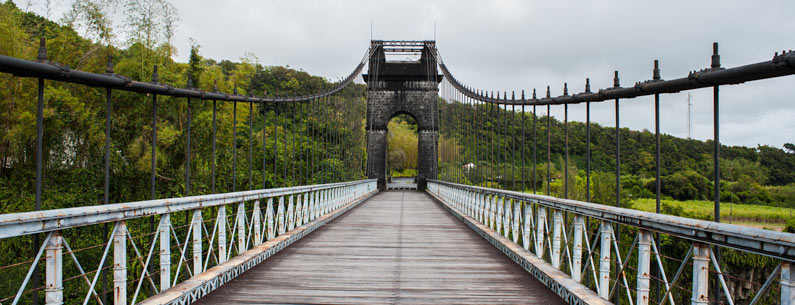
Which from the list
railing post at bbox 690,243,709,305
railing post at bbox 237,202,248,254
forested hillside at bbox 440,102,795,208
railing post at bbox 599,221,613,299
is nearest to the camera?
railing post at bbox 690,243,709,305

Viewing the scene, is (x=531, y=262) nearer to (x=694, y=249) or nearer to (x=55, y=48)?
(x=694, y=249)

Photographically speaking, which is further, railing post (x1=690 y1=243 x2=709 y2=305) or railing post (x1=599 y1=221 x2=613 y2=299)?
railing post (x1=599 y1=221 x2=613 y2=299)

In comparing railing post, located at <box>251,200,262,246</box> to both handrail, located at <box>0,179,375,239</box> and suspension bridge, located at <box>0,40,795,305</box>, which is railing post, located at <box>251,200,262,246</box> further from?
handrail, located at <box>0,179,375,239</box>

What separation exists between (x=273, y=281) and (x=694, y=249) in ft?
11.1

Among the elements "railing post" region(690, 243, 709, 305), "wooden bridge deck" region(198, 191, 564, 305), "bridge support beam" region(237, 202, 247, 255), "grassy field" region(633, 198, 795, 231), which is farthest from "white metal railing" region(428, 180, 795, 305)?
"grassy field" region(633, 198, 795, 231)

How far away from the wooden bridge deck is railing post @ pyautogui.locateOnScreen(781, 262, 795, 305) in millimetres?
2160

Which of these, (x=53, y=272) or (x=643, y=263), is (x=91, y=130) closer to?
(x=53, y=272)

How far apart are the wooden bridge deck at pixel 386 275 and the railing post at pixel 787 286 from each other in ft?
7.09

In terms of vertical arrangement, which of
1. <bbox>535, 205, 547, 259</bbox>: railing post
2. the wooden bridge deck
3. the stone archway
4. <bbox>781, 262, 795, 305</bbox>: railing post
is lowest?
the wooden bridge deck

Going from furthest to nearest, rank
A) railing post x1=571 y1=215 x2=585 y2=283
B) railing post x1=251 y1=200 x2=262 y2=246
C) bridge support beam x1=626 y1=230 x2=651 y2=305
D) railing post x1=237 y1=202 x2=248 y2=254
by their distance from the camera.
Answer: railing post x1=251 y1=200 x2=262 y2=246
railing post x1=237 y1=202 x2=248 y2=254
railing post x1=571 y1=215 x2=585 y2=283
bridge support beam x1=626 y1=230 x2=651 y2=305

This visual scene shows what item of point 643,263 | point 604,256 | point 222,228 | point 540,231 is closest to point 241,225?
point 222,228

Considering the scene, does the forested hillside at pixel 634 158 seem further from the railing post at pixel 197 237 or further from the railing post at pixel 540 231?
the railing post at pixel 197 237

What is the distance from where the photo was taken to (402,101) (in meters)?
34.2

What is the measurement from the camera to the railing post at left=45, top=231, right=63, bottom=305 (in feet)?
8.28
